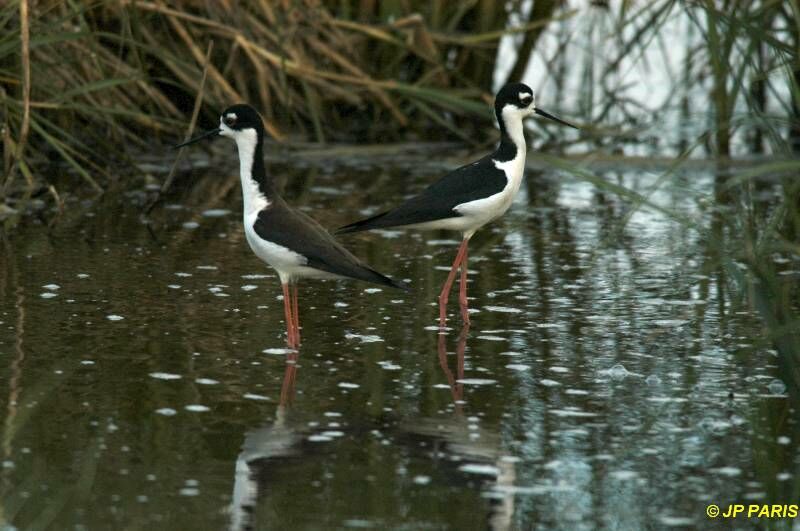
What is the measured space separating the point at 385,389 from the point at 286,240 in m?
0.95

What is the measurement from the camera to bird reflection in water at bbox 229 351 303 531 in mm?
4672

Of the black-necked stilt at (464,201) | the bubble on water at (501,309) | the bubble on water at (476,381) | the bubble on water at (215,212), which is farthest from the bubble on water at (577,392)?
the bubble on water at (215,212)

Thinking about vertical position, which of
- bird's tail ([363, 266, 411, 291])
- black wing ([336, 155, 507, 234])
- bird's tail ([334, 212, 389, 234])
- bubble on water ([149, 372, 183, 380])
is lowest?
bubble on water ([149, 372, 183, 380])

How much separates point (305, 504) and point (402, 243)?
15.0 ft

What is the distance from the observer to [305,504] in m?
4.72

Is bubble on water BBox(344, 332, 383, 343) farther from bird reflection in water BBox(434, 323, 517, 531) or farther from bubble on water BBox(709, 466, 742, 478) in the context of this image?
bubble on water BBox(709, 466, 742, 478)

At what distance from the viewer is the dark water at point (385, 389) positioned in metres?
4.80

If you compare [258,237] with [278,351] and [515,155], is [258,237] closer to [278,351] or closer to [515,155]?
[278,351]

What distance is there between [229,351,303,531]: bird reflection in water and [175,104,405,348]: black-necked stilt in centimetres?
73

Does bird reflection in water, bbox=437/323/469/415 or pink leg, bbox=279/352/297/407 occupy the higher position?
pink leg, bbox=279/352/297/407

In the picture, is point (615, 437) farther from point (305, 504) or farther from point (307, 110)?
point (307, 110)

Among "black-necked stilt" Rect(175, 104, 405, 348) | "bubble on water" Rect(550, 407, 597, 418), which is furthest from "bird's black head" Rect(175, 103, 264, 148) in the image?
"bubble on water" Rect(550, 407, 597, 418)

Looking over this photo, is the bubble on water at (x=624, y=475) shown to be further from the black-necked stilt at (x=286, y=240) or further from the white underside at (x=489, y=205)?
the white underside at (x=489, y=205)

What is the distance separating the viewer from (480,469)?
5082 millimetres
